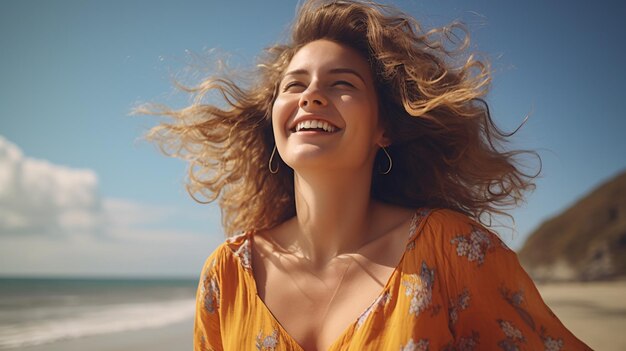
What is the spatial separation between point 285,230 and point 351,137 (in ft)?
2.33

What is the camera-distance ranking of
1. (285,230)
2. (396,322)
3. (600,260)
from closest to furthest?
(396,322) < (285,230) < (600,260)

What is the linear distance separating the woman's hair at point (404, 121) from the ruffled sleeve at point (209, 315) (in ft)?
1.75

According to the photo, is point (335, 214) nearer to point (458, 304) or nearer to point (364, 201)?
point (364, 201)

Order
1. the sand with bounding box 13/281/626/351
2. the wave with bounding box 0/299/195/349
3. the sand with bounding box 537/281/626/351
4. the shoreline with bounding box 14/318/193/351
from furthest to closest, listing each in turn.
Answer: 1. the wave with bounding box 0/299/195/349
2. the shoreline with bounding box 14/318/193/351
3. the sand with bounding box 13/281/626/351
4. the sand with bounding box 537/281/626/351

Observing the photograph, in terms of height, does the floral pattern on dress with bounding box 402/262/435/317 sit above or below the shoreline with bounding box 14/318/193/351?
above

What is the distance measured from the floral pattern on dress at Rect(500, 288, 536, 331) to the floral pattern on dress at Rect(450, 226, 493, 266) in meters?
0.15

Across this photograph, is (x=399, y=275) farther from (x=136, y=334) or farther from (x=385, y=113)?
(x=136, y=334)

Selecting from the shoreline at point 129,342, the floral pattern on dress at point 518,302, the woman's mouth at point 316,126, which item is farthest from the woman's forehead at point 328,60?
the shoreline at point 129,342

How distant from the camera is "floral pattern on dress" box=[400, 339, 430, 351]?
1.99m

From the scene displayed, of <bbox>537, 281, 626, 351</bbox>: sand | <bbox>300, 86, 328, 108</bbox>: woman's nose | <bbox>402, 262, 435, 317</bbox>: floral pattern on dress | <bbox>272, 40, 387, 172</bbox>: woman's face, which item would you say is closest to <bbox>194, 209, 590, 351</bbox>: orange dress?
<bbox>402, 262, 435, 317</bbox>: floral pattern on dress

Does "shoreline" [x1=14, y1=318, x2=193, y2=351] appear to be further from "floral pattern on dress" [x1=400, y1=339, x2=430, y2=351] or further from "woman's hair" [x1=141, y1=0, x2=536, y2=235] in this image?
"floral pattern on dress" [x1=400, y1=339, x2=430, y2=351]

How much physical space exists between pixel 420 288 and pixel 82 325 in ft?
31.8

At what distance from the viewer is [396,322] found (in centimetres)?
206

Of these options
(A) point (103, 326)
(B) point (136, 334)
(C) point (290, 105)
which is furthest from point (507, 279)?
(A) point (103, 326)
